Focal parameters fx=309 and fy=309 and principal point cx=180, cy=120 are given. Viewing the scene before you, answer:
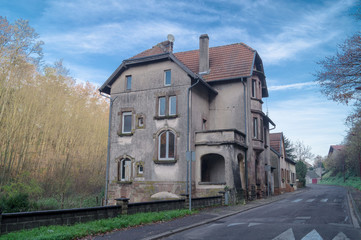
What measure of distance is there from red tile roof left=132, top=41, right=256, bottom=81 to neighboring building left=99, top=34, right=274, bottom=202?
9 centimetres

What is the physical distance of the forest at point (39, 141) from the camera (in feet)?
61.1

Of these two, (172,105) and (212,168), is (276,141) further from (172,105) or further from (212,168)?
(172,105)

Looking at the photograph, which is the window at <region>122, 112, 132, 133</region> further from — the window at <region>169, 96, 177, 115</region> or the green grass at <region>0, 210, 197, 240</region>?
the green grass at <region>0, 210, 197, 240</region>

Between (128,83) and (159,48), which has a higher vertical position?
(159,48)

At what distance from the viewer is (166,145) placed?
2273cm

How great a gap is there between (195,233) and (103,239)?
2931mm

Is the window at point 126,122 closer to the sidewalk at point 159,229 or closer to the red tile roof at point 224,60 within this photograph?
the red tile roof at point 224,60

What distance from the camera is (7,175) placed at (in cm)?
1889

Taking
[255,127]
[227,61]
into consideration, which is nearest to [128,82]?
[227,61]

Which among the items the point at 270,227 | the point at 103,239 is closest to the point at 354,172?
the point at 270,227

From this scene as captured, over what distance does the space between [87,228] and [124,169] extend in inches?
598

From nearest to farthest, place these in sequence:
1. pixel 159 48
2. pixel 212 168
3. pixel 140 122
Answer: pixel 140 122 → pixel 212 168 → pixel 159 48

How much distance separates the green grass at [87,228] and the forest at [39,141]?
6.49m

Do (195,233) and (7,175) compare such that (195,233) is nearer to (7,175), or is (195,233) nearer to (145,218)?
(145,218)
